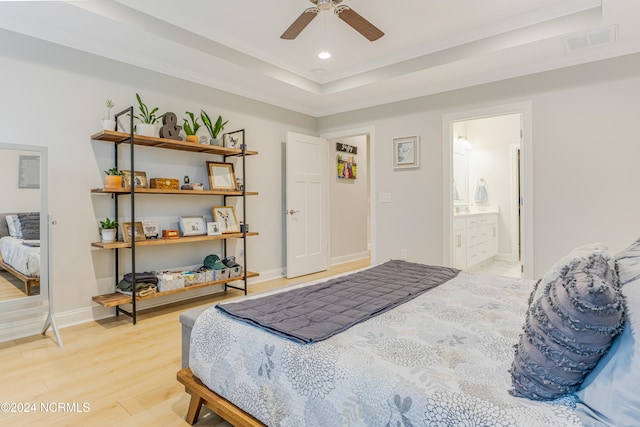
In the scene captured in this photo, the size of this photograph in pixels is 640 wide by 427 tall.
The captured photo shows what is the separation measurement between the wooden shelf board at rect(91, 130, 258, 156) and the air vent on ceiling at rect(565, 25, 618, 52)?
331 cm

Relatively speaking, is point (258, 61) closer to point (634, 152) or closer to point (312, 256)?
point (312, 256)

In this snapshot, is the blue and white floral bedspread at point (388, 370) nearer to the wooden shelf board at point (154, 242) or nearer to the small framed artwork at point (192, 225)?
the wooden shelf board at point (154, 242)

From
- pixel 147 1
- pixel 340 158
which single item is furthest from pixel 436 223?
pixel 147 1

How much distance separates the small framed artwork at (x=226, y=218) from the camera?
3.90 metres

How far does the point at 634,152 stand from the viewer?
3.08 metres

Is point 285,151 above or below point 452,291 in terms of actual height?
above

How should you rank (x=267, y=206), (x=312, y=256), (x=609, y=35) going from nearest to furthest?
(x=609, y=35) → (x=267, y=206) → (x=312, y=256)

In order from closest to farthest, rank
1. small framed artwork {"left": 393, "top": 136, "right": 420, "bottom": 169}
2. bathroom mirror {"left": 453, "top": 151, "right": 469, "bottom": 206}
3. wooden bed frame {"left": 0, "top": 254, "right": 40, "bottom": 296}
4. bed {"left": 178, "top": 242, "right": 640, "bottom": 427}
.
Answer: bed {"left": 178, "top": 242, "right": 640, "bottom": 427} → wooden bed frame {"left": 0, "top": 254, "right": 40, "bottom": 296} → small framed artwork {"left": 393, "top": 136, "right": 420, "bottom": 169} → bathroom mirror {"left": 453, "top": 151, "right": 469, "bottom": 206}

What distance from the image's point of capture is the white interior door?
469cm

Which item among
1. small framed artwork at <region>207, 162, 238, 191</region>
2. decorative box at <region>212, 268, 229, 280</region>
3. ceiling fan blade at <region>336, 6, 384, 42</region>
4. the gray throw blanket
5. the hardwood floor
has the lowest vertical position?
the hardwood floor

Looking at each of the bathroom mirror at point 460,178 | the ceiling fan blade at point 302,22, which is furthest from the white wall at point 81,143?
the bathroom mirror at point 460,178

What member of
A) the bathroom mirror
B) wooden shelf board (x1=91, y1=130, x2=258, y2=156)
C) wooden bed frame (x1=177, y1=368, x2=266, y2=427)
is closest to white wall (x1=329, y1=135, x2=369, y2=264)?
the bathroom mirror

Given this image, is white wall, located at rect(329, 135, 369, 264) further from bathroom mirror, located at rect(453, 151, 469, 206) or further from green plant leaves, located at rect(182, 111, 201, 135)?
green plant leaves, located at rect(182, 111, 201, 135)

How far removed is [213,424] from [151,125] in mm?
2611
